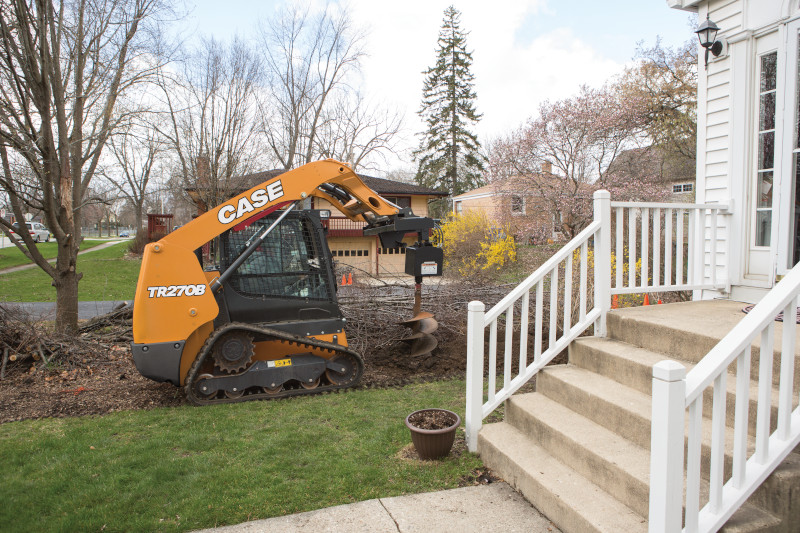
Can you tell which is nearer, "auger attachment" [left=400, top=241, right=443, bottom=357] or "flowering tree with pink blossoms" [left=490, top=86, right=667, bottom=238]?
"auger attachment" [left=400, top=241, right=443, bottom=357]

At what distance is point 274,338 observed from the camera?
534 cm

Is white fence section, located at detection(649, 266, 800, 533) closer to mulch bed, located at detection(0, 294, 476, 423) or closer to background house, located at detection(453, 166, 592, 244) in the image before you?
mulch bed, located at detection(0, 294, 476, 423)

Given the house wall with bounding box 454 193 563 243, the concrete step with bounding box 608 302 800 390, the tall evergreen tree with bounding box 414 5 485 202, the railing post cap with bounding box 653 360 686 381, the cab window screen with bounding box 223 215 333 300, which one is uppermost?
the tall evergreen tree with bounding box 414 5 485 202

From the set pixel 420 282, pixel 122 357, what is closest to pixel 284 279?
pixel 420 282

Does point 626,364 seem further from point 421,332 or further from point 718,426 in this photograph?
point 421,332

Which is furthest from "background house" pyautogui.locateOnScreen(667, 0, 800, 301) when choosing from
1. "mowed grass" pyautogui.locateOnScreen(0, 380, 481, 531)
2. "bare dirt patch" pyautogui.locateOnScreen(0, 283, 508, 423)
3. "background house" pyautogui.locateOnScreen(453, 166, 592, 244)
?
"background house" pyautogui.locateOnScreen(453, 166, 592, 244)

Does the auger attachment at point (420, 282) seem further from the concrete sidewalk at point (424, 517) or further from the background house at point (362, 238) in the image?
the background house at point (362, 238)

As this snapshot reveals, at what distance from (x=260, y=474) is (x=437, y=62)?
39.6 metres

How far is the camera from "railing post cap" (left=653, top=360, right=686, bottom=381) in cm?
192

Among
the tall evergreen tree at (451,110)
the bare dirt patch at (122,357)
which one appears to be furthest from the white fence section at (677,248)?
the tall evergreen tree at (451,110)

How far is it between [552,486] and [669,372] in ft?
4.29

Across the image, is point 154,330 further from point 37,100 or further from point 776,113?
point 776,113

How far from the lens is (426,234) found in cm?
597

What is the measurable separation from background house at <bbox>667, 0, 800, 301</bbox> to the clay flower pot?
3164 mm
